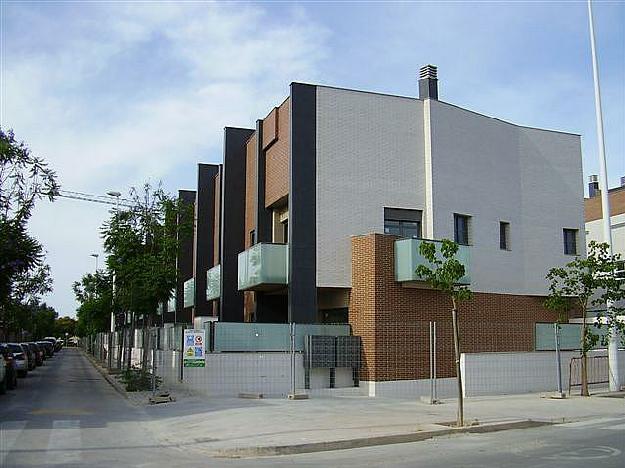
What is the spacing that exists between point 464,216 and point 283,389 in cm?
978

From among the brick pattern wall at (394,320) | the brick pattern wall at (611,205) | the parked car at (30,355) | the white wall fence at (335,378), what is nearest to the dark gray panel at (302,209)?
the brick pattern wall at (394,320)

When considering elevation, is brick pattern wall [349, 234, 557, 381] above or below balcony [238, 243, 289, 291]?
below

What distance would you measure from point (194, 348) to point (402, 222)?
8.98m

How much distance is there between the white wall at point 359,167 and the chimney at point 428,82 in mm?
1265

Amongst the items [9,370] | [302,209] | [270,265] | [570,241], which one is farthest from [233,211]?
[570,241]

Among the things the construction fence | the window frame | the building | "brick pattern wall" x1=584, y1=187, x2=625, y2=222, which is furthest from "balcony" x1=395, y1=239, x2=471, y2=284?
"brick pattern wall" x1=584, y1=187, x2=625, y2=222

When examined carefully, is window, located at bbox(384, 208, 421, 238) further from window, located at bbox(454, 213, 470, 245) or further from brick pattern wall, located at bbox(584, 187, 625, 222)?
brick pattern wall, located at bbox(584, 187, 625, 222)

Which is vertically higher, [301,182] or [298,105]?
[298,105]

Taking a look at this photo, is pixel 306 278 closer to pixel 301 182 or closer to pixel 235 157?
pixel 301 182

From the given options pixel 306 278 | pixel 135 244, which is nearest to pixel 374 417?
pixel 306 278

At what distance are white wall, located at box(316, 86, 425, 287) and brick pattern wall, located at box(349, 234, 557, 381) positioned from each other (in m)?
0.92

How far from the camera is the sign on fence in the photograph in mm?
20422

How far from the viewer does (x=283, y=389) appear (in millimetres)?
21453

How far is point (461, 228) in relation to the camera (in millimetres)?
26078
